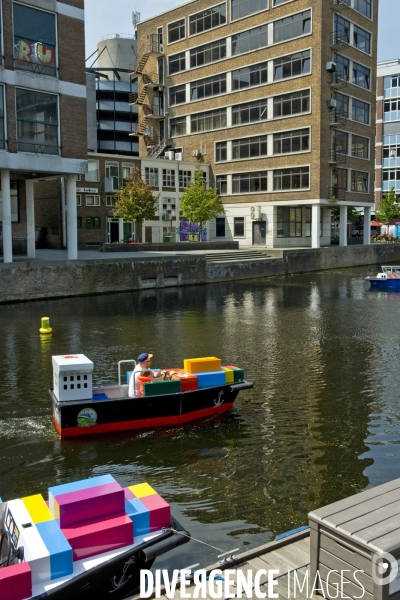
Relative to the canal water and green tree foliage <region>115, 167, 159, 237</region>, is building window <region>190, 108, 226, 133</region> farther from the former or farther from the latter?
the canal water

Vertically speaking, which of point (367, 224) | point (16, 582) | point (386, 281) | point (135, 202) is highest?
point (135, 202)

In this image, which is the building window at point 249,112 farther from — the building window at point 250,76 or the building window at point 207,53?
the building window at point 207,53

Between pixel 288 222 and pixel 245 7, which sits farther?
pixel 288 222

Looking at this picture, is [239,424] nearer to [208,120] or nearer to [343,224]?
[343,224]

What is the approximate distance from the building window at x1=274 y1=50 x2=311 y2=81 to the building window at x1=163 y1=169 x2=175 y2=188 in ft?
44.2

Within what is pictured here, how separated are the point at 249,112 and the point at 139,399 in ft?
165

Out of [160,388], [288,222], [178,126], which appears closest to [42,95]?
[160,388]

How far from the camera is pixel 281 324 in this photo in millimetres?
24391

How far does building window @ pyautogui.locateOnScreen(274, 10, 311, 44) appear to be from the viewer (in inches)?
2048

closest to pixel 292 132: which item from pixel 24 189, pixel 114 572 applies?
pixel 24 189

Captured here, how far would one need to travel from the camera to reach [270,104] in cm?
5575

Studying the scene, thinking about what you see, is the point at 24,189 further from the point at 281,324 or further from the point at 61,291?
the point at 281,324

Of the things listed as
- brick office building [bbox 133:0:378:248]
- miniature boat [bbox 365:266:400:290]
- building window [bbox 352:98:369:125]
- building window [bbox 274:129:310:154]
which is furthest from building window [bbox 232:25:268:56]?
miniature boat [bbox 365:266:400:290]

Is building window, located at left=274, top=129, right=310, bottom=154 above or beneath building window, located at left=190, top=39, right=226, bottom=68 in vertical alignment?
beneath
